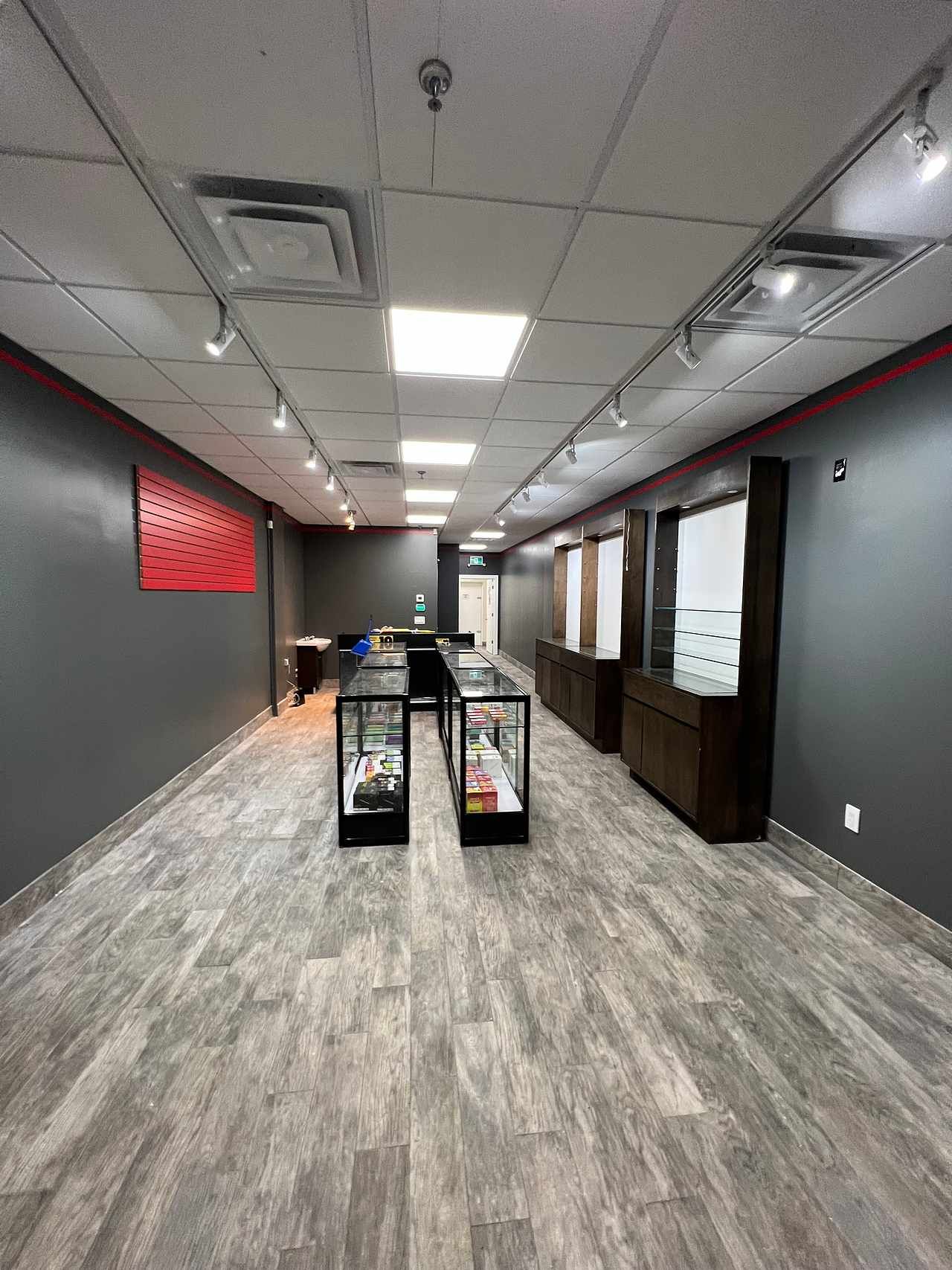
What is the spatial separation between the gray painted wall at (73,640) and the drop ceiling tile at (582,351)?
252 cm

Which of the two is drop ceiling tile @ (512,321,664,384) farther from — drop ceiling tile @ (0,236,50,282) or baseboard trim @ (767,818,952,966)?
baseboard trim @ (767,818,952,966)

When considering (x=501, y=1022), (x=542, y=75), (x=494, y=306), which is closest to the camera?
(x=542, y=75)

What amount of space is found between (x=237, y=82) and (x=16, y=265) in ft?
4.21

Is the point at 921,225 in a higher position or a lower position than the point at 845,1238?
higher

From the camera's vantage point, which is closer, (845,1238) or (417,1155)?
(845,1238)

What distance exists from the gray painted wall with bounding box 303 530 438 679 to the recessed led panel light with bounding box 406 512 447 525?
1.39 ft

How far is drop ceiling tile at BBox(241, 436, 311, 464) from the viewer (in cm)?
387

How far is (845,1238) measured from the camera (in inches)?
49.7

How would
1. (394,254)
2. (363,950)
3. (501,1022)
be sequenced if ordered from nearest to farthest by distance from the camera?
1. (394,254)
2. (501,1022)
3. (363,950)

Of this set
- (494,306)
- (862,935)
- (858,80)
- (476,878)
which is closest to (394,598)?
(476,878)

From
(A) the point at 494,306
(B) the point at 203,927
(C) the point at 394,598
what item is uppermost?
(A) the point at 494,306

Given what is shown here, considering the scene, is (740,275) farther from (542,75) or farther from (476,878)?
(476,878)

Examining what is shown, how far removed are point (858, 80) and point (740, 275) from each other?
27.4 inches

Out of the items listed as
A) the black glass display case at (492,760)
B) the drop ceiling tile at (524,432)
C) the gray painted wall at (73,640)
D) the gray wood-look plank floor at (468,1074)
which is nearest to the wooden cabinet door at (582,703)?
the black glass display case at (492,760)
